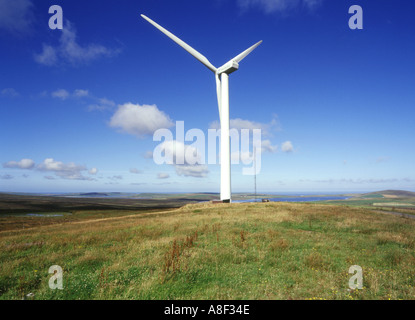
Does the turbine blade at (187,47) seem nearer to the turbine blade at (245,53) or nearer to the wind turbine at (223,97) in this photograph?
the wind turbine at (223,97)

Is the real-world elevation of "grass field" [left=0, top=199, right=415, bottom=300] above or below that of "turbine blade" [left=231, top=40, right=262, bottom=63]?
below

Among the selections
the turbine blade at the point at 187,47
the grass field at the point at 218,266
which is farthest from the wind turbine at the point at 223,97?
the grass field at the point at 218,266

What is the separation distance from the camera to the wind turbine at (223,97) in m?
36.5

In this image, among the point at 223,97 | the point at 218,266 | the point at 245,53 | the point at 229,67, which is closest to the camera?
the point at 218,266

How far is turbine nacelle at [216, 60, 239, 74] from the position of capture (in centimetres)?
3756

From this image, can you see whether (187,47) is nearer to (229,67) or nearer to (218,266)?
(229,67)

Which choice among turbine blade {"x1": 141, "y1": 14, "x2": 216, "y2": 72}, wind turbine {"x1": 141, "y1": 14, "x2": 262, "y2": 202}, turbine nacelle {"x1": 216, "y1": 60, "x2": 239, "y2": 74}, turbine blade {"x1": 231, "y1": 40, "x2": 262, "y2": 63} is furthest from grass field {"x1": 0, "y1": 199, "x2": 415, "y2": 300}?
turbine blade {"x1": 231, "y1": 40, "x2": 262, "y2": 63}

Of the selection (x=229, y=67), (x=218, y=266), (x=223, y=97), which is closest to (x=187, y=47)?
(x=229, y=67)

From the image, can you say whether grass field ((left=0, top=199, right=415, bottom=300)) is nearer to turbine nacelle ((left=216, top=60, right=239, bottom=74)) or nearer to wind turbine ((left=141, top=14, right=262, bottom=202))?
wind turbine ((left=141, top=14, right=262, bottom=202))

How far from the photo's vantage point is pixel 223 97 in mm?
38500

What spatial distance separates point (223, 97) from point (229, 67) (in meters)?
5.30

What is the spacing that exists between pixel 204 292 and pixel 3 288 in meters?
7.12

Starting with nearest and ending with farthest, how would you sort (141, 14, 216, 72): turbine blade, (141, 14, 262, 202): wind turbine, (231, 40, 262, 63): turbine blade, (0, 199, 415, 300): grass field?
(0, 199, 415, 300): grass field, (141, 14, 216, 72): turbine blade, (141, 14, 262, 202): wind turbine, (231, 40, 262, 63): turbine blade
